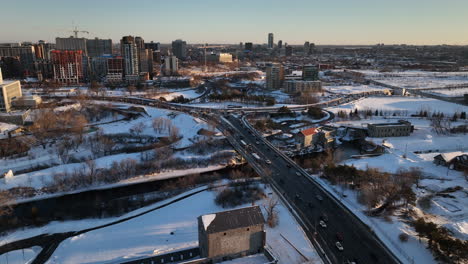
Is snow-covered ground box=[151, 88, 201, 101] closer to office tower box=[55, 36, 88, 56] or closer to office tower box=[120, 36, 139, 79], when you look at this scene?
office tower box=[120, 36, 139, 79]

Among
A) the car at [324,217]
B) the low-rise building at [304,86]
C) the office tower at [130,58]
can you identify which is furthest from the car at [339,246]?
the office tower at [130,58]

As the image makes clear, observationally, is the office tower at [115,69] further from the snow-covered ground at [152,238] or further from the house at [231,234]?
the house at [231,234]

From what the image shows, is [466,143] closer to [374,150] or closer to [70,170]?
[374,150]

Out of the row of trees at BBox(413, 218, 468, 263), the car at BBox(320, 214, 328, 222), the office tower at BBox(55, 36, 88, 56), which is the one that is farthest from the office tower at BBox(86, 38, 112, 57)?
the row of trees at BBox(413, 218, 468, 263)

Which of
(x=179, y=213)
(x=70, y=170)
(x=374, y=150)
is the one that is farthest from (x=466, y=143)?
(x=70, y=170)

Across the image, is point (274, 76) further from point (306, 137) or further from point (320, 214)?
point (320, 214)

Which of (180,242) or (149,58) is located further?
(149,58)

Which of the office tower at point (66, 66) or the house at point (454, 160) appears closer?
the house at point (454, 160)
